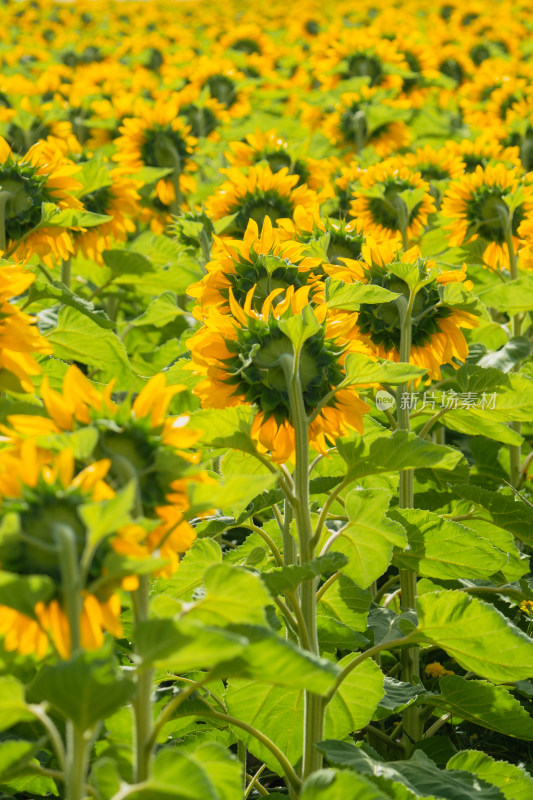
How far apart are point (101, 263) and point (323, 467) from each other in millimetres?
1198

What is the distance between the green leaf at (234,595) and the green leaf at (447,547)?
0.74m

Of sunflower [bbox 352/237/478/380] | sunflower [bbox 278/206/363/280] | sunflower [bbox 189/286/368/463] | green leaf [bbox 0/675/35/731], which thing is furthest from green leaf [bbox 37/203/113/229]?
green leaf [bbox 0/675/35/731]

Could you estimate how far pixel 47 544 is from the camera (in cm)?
88

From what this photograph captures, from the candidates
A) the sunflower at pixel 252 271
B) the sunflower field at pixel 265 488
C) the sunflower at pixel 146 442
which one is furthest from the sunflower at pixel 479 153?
the sunflower at pixel 146 442

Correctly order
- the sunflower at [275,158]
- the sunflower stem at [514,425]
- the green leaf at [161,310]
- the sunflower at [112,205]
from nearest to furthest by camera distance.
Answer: the sunflower stem at [514,425]
the green leaf at [161,310]
the sunflower at [112,205]
the sunflower at [275,158]

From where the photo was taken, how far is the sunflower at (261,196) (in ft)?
8.04

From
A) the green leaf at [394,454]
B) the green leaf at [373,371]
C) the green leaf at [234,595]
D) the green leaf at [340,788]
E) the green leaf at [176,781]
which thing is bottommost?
the green leaf at [340,788]

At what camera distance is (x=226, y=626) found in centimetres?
97

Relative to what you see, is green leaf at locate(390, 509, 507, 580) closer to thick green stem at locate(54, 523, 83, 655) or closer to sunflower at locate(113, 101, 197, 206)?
thick green stem at locate(54, 523, 83, 655)

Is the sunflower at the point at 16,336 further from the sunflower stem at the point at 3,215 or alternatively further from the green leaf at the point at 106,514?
the sunflower stem at the point at 3,215

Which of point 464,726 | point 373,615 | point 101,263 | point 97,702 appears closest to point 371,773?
point 97,702

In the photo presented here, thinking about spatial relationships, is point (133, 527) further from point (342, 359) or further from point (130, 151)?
point (130, 151)

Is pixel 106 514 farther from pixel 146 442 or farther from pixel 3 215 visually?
pixel 3 215

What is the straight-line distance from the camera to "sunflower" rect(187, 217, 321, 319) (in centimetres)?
161
